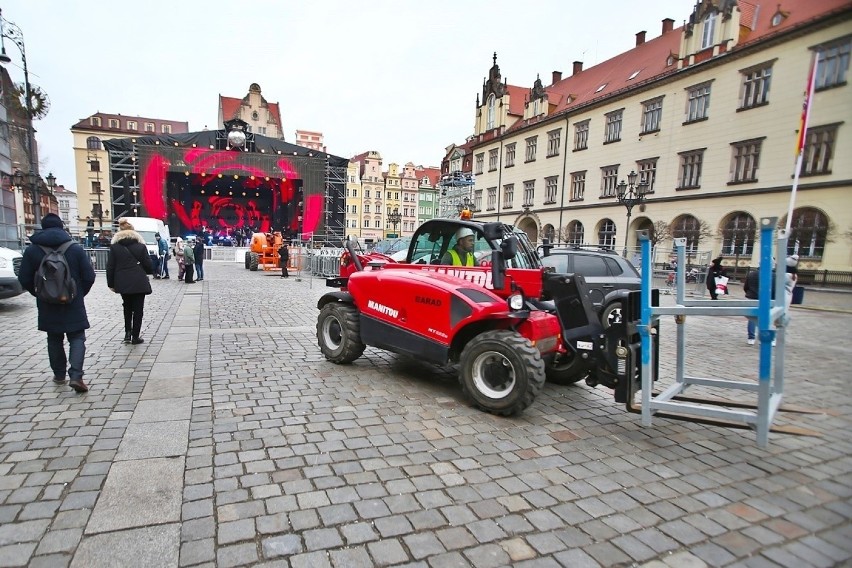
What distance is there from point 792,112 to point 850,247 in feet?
25.7

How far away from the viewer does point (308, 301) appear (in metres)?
12.2

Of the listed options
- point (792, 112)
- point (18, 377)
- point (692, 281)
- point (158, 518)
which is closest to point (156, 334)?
point (18, 377)

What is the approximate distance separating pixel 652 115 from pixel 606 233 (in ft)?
28.9

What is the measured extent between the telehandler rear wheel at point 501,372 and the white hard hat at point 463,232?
1269 millimetres

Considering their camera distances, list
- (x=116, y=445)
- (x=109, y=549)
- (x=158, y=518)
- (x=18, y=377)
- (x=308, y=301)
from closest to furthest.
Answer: (x=109, y=549), (x=158, y=518), (x=116, y=445), (x=18, y=377), (x=308, y=301)

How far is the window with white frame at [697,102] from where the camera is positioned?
26391 mm

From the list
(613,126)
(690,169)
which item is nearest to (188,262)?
(690,169)

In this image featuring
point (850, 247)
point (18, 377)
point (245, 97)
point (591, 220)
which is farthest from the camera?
point (245, 97)

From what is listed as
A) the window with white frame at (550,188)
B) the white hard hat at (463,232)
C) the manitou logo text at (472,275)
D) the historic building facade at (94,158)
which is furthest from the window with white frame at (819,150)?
the historic building facade at (94,158)

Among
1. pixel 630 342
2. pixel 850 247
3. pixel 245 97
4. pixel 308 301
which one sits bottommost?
pixel 308 301

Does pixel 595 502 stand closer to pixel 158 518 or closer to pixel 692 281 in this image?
pixel 158 518

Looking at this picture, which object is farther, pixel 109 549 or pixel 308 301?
pixel 308 301

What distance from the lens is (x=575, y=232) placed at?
3653 cm

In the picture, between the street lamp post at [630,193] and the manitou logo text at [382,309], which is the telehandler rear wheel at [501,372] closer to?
the manitou logo text at [382,309]
